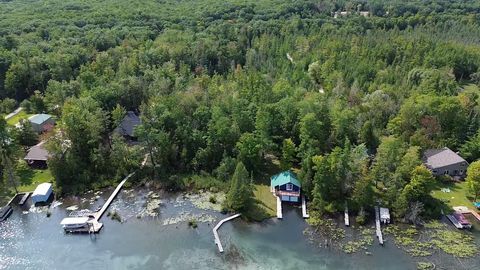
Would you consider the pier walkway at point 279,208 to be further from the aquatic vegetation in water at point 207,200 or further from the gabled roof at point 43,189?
the gabled roof at point 43,189

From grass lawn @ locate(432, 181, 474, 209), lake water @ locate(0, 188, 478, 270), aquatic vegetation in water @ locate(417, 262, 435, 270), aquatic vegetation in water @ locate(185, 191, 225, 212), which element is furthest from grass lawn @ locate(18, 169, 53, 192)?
grass lawn @ locate(432, 181, 474, 209)

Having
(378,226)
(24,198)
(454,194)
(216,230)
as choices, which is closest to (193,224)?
(216,230)

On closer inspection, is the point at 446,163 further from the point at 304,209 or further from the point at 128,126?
the point at 128,126

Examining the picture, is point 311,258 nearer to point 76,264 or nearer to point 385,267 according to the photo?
point 385,267

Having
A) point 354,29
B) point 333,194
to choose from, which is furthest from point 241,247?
point 354,29

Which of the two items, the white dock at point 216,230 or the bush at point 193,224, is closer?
the white dock at point 216,230

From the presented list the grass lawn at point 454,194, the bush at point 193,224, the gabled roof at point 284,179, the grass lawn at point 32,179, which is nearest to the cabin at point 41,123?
the grass lawn at point 32,179

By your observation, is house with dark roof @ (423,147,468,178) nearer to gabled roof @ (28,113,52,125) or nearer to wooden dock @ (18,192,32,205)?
wooden dock @ (18,192,32,205)
